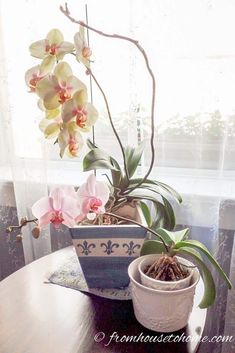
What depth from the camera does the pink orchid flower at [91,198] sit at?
621mm

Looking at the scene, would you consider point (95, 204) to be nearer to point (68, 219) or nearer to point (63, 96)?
point (68, 219)

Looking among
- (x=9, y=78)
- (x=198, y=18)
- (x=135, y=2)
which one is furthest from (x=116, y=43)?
(x=9, y=78)

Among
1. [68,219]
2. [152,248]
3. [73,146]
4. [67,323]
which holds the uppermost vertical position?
[73,146]

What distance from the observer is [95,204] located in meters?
0.62

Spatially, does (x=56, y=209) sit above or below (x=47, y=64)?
below

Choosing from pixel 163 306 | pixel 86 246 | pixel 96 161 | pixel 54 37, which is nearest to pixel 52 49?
pixel 54 37

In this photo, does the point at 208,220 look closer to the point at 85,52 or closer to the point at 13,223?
the point at 85,52

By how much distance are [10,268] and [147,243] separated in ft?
3.09

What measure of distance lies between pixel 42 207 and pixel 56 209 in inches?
1.1

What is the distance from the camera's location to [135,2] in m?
0.93

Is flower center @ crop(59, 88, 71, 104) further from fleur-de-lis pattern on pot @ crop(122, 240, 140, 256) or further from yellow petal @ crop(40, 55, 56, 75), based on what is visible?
fleur-de-lis pattern on pot @ crop(122, 240, 140, 256)

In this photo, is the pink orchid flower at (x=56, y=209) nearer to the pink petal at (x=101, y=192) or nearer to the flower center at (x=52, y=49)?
the pink petal at (x=101, y=192)

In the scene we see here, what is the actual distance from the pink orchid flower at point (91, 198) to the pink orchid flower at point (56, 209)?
16 millimetres

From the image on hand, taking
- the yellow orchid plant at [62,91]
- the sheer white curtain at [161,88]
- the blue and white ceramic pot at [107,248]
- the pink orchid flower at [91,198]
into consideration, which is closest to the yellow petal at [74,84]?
the yellow orchid plant at [62,91]
